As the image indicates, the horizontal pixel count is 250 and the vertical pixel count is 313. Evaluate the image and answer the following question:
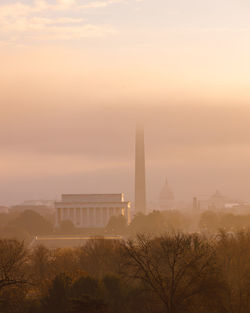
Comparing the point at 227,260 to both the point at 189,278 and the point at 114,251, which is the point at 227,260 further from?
the point at 114,251

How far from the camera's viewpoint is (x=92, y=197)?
19762 centimetres

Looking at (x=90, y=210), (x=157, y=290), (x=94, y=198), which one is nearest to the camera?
(x=157, y=290)

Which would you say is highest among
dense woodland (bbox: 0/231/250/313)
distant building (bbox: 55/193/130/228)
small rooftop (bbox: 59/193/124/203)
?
small rooftop (bbox: 59/193/124/203)

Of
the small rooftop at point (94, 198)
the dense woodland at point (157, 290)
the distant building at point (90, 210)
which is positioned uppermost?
the small rooftop at point (94, 198)

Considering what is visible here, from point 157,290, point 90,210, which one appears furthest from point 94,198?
point 157,290

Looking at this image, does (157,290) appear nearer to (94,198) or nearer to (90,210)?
(90,210)

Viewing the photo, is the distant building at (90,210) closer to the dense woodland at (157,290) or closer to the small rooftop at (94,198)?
the small rooftop at (94,198)

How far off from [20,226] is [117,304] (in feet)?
364

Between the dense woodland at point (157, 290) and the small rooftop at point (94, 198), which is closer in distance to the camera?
the dense woodland at point (157, 290)

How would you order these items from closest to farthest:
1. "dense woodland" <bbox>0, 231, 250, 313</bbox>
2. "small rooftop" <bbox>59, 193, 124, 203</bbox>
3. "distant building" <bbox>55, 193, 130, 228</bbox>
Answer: "dense woodland" <bbox>0, 231, 250, 313</bbox> → "distant building" <bbox>55, 193, 130, 228</bbox> → "small rooftop" <bbox>59, 193, 124, 203</bbox>

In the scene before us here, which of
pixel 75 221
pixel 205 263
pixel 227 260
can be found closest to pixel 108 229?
pixel 75 221

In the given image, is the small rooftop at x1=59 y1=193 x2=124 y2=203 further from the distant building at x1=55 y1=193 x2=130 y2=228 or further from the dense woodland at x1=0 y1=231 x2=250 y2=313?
the dense woodland at x1=0 y1=231 x2=250 y2=313

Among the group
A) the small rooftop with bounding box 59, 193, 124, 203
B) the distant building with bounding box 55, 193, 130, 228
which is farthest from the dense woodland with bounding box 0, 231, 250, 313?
the small rooftop with bounding box 59, 193, 124, 203

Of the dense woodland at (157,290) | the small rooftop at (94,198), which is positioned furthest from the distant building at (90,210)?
the dense woodland at (157,290)
